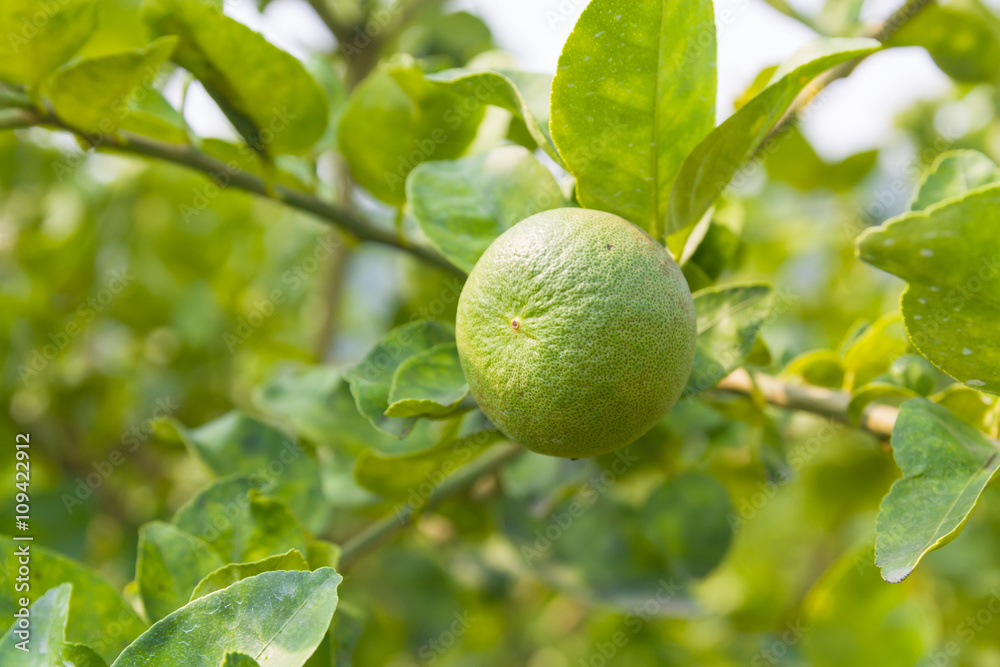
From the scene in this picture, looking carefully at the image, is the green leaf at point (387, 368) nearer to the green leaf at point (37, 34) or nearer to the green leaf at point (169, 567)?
the green leaf at point (169, 567)

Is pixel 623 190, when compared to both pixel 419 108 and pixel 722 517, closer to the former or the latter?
pixel 419 108

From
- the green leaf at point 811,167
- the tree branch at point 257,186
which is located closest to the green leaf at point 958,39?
the green leaf at point 811,167

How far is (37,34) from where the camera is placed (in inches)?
34.7

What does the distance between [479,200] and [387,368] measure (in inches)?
7.6

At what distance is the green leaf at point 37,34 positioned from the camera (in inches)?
34.0

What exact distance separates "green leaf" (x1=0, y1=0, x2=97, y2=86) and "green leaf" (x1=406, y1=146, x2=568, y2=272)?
1.33 feet

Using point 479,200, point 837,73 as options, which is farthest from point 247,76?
point 837,73

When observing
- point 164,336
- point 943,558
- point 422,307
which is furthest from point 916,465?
point 164,336

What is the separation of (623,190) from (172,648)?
0.52m

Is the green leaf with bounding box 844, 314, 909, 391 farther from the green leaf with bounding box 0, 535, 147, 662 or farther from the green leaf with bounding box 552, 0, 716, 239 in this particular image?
the green leaf with bounding box 0, 535, 147, 662

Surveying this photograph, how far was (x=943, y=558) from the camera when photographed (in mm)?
1761

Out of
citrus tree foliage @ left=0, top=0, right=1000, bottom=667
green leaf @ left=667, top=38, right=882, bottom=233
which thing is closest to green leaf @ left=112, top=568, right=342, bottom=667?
citrus tree foliage @ left=0, top=0, right=1000, bottom=667

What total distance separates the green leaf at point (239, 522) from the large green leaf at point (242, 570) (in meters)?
0.10

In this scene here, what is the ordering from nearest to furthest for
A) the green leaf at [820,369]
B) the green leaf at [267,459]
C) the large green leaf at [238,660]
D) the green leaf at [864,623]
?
the large green leaf at [238,660] < the green leaf at [820,369] < the green leaf at [267,459] < the green leaf at [864,623]
